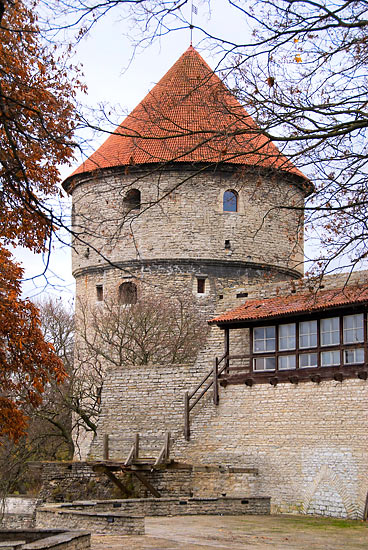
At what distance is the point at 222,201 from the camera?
29.4m

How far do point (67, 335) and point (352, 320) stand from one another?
83.7ft

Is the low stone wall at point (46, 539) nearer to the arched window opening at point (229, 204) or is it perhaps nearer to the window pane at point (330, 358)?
the window pane at point (330, 358)

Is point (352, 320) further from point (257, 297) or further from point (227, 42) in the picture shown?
point (227, 42)

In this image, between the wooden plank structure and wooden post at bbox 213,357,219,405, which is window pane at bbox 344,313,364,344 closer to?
wooden post at bbox 213,357,219,405

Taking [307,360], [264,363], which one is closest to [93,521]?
[307,360]

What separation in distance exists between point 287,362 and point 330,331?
4.69ft

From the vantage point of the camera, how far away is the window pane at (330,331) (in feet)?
62.5

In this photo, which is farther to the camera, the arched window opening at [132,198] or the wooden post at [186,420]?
the arched window opening at [132,198]

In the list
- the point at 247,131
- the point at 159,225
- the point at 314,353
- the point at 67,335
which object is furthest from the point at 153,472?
the point at 67,335

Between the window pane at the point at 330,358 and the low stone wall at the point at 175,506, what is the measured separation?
328 cm

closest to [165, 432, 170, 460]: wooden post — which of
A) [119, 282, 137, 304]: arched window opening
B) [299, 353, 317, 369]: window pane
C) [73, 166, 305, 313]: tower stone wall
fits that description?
[299, 353, 317, 369]: window pane

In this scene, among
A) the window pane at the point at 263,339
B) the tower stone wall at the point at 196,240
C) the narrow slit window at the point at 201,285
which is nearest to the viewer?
the window pane at the point at 263,339

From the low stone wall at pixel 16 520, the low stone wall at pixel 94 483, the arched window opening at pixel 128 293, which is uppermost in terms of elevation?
the arched window opening at pixel 128 293

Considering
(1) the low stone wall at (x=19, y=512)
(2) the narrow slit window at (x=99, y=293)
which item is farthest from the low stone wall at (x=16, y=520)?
(2) the narrow slit window at (x=99, y=293)
